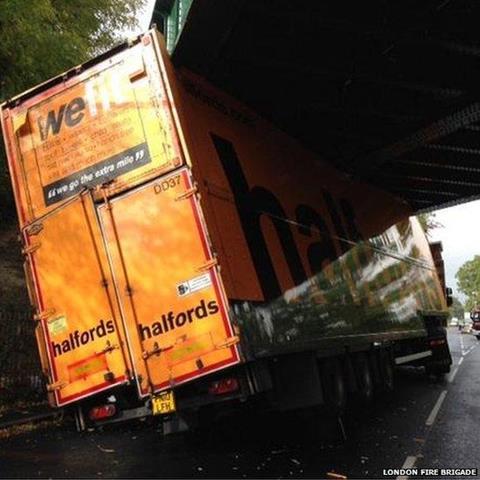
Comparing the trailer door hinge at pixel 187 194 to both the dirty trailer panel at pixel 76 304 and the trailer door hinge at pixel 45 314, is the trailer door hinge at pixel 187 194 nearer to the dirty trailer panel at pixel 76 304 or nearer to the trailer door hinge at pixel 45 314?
the dirty trailer panel at pixel 76 304

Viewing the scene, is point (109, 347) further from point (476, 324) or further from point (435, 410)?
point (476, 324)

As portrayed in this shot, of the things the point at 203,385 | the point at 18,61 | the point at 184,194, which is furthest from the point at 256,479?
the point at 18,61

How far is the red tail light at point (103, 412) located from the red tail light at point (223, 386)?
116 centimetres

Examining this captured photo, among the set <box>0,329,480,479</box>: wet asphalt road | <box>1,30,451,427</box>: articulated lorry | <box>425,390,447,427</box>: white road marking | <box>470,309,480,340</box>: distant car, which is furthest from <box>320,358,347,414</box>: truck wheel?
<box>470,309,480,340</box>: distant car

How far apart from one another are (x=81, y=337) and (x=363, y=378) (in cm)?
506

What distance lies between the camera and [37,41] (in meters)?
11.8

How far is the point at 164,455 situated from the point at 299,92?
5.45 m

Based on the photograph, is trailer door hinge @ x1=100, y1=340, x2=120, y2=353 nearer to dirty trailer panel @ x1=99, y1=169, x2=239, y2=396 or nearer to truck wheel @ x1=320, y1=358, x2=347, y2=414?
dirty trailer panel @ x1=99, y1=169, x2=239, y2=396

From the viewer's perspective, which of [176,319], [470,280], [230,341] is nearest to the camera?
[230,341]

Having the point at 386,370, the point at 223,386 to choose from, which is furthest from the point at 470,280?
the point at 223,386

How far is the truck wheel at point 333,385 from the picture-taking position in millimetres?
7734

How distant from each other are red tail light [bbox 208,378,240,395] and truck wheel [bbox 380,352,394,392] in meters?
5.79

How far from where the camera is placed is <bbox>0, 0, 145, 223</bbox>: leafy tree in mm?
11320

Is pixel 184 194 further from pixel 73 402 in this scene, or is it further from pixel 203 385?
pixel 73 402
